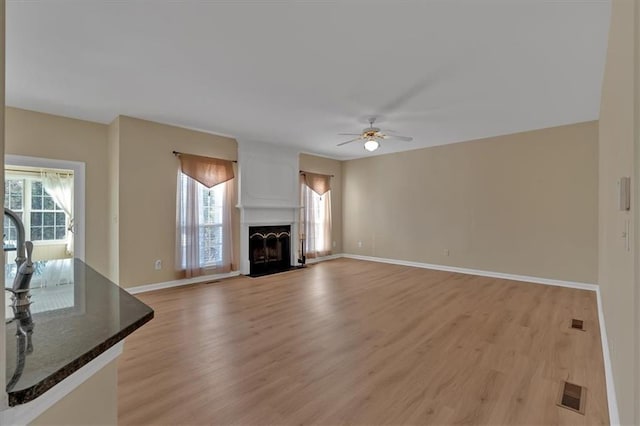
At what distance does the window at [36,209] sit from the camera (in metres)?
4.49

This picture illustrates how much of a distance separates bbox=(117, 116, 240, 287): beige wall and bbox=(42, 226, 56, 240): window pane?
139cm

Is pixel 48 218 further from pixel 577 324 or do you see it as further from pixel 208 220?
pixel 577 324

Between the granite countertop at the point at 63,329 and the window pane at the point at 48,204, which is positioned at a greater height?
the window pane at the point at 48,204

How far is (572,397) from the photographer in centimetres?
200

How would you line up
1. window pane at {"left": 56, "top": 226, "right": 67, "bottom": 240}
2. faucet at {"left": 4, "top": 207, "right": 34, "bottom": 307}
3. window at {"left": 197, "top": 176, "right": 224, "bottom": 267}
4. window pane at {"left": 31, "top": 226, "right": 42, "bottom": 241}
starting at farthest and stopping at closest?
1. window at {"left": 197, "top": 176, "right": 224, "bottom": 267}
2. window pane at {"left": 56, "top": 226, "right": 67, "bottom": 240}
3. window pane at {"left": 31, "top": 226, "right": 42, "bottom": 241}
4. faucet at {"left": 4, "top": 207, "right": 34, "bottom": 307}

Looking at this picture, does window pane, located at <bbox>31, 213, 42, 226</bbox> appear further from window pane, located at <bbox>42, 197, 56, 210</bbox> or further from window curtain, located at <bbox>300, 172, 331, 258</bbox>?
window curtain, located at <bbox>300, 172, 331, 258</bbox>

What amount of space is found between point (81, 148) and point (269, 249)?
3.56 m

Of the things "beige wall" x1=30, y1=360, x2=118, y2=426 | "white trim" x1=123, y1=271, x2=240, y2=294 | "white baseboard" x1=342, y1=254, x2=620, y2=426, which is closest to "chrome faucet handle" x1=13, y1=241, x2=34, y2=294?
"beige wall" x1=30, y1=360, x2=118, y2=426

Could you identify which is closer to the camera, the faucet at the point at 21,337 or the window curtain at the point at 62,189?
the faucet at the point at 21,337

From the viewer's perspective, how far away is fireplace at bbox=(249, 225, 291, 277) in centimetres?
594

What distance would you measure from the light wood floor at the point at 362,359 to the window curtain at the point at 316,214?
2.75 metres

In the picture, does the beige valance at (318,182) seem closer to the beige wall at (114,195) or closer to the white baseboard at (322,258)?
the white baseboard at (322,258)

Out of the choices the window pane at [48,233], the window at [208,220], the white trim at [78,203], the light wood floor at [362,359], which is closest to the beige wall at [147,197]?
the window at [208,220]

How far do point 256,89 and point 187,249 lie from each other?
297cm
